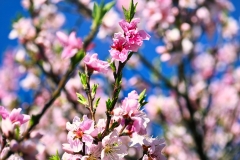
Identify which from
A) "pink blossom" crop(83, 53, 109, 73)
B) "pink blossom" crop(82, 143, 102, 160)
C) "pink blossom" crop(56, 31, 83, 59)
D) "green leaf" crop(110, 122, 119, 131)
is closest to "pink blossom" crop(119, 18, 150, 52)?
"pink blossom" crop(83, 53, 109, 73)

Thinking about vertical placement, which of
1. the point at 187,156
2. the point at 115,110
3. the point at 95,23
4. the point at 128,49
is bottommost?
the point at 115,110

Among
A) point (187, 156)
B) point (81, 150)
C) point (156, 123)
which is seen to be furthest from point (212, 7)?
point (81, 150)

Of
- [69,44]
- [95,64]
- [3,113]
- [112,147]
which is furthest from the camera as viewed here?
[69,44]

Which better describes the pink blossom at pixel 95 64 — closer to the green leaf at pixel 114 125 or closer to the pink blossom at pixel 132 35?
the pink blossom at pixel 132 35

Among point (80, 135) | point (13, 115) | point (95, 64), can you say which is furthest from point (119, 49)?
point (13, 115)

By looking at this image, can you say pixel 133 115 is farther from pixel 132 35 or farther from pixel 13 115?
pixel 13 115

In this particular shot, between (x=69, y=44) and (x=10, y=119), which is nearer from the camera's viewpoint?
(x=10, y=119)

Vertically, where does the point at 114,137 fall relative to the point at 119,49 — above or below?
below

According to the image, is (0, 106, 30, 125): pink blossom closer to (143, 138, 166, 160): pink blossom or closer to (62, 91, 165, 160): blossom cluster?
(62, 91, 165, 160): blossom cluster

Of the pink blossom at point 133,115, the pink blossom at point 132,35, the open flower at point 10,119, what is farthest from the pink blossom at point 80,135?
the pink blossom at point 132,35

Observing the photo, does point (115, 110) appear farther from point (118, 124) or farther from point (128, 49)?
point (128, 49)
